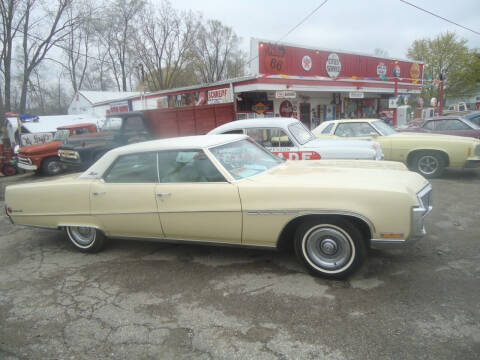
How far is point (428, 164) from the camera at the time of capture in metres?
7.54

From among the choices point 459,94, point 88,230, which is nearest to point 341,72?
point 88,230

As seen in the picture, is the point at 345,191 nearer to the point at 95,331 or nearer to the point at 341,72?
the point at 95,331

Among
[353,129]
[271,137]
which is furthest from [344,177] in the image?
[353,129]

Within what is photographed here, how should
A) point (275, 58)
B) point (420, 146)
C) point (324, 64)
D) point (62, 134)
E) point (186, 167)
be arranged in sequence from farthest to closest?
point (324, 64), point (275, 58), point (62, 134), point (420, 146), point (186, 167)

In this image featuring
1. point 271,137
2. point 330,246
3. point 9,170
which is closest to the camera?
point 330,246

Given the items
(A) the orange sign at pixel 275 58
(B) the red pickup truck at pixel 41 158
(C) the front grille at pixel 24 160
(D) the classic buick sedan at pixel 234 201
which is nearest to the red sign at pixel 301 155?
(D) the classic buick sedan at pixel 234 201

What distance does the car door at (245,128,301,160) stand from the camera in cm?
601

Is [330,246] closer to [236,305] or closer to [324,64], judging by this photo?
[236,305]

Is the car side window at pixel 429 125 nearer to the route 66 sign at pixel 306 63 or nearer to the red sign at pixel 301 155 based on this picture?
the red sign at pixel 301 155

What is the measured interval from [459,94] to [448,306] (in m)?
48.9

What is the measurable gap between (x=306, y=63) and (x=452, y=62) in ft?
114

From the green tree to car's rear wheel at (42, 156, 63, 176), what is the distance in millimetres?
41332

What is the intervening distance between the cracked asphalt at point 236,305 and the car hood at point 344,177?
93 cm

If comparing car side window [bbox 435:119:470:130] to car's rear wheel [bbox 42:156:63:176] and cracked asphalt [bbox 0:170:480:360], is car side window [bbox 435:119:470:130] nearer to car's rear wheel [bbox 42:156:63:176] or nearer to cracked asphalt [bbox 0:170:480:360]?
cracked asphalt [bbox 0:170:480:360]
